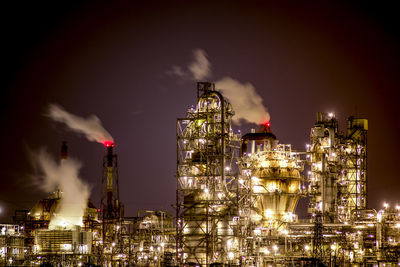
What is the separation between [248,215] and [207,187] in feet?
20.2

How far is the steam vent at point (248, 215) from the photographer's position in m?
54.2

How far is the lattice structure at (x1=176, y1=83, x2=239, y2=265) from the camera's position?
5388 centimetres

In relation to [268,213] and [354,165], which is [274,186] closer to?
[268,213]

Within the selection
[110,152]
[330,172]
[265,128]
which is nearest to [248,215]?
[330,172]

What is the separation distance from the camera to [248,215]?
2298 inches

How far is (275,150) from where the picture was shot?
2623 inches

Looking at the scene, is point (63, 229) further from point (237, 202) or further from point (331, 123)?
point (331, 123)

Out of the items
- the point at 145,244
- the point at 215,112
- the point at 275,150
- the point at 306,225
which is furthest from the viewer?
the point at 145,244

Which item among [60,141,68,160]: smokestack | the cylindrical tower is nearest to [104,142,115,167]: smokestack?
[60,141,68,160]: smokestack

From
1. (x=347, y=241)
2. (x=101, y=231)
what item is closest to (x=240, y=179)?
(x=347, y=241)

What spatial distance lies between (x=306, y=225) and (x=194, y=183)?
13136 millimetres

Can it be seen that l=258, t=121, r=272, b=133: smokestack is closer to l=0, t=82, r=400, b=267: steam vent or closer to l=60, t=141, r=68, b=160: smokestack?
l=0, t=82, r=400, b=267: steam vent

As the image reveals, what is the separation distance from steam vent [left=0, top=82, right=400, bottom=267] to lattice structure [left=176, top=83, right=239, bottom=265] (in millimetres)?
98

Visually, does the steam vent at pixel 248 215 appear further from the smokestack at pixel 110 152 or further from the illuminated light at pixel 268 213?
the smokestack at pixel 110 152
